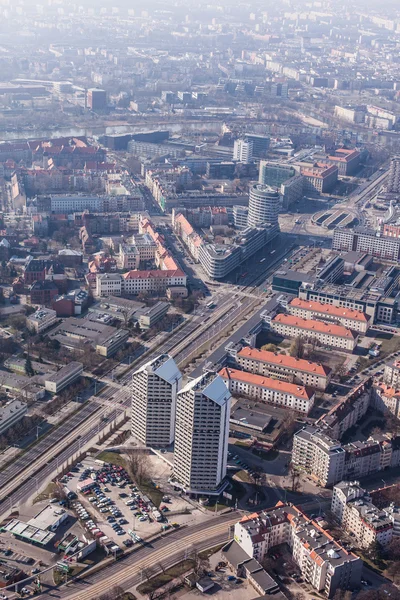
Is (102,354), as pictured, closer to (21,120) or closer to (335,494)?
(335,494)

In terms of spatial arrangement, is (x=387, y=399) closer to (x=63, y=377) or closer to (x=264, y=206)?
(x=63, y=377)

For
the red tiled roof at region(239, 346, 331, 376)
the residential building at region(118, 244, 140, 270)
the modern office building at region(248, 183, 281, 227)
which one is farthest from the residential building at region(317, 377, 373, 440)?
the modern office building at region(248, 183, 281, 227)

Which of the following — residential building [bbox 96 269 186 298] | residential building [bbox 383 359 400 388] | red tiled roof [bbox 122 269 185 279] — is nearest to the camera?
residential building [bbox 383 359 400 388]

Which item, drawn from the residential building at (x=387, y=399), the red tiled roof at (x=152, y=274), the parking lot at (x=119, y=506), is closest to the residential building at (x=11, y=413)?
the parking lot at (x=119, y=506)

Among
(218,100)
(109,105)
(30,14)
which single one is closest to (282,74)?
(218,100)

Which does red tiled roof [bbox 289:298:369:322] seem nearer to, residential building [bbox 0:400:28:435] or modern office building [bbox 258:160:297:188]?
residential building [bbox 0:400:28:435]

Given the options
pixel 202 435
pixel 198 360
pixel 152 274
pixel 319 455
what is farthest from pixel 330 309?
pixel 202 435
